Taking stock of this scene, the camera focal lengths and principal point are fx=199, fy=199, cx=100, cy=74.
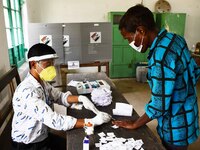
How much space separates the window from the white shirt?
1.93 meters

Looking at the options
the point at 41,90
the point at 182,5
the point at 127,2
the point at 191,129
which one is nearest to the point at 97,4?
the point at 127,2

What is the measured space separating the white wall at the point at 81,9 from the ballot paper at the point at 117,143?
13.6ft

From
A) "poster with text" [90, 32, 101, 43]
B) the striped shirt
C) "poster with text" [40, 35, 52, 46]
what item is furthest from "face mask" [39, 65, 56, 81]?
"poster with text" [90, 32, 101, 43]

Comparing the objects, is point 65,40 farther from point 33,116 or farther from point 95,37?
point 33,116

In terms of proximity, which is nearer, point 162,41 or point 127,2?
point 162,41

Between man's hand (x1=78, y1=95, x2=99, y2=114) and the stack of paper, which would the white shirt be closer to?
man's hand (x1=78, y1=95, x2=99, y2=114)

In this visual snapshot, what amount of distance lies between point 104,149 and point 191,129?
523 mm

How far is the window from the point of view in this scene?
322 cm

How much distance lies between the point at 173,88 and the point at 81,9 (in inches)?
170

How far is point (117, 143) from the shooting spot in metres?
1.10

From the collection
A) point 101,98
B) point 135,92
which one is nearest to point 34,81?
point 101,98

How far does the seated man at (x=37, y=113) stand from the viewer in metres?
1.25

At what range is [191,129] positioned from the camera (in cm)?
115

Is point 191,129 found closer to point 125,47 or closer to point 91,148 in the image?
point 91,148
